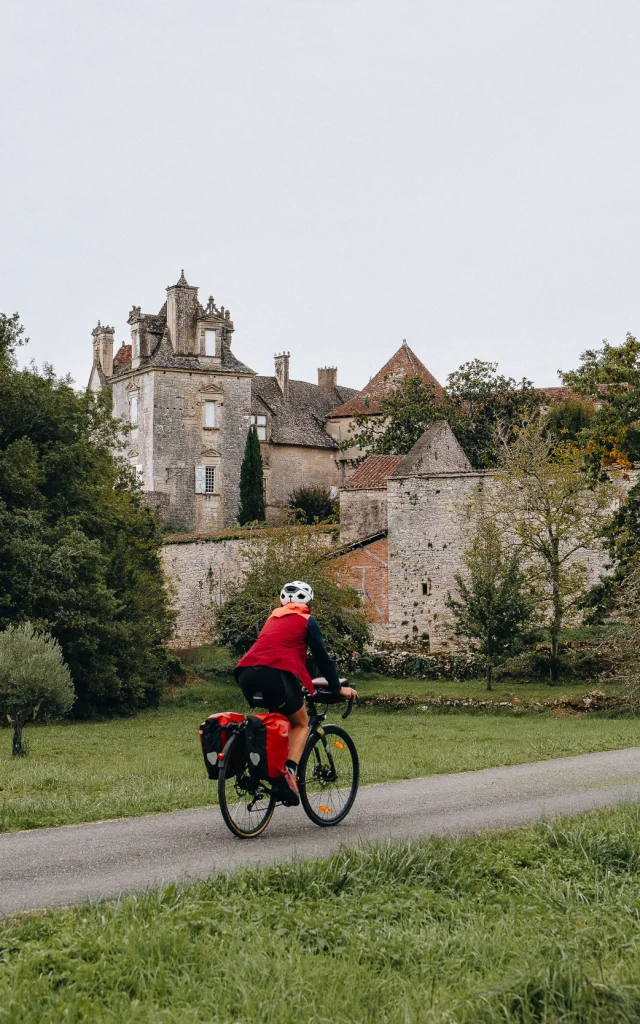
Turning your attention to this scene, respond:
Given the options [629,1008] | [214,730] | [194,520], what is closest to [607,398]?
[214,730]

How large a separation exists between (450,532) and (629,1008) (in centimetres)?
3932

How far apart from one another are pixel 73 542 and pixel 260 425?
48.9 metres

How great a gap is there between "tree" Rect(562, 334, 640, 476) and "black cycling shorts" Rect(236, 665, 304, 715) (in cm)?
2218

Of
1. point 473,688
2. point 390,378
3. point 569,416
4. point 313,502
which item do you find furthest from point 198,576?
point 390,378

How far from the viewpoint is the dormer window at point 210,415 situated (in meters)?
75.4

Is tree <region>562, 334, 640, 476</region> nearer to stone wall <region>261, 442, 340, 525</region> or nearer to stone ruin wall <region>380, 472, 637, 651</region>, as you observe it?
stone ruin wall <region>380, 472, 637, 651</region>

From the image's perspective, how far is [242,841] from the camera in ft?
28.5

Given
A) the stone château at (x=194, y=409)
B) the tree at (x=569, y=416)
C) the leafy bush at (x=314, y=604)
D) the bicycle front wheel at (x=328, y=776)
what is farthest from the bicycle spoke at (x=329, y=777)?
the stone château at (x=194, y=409)

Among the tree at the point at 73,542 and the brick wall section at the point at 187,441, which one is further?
the brick wall section at the point at 187,441

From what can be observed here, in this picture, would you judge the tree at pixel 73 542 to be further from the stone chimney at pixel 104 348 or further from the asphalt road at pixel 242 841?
the stone chimney at pixel 104 348

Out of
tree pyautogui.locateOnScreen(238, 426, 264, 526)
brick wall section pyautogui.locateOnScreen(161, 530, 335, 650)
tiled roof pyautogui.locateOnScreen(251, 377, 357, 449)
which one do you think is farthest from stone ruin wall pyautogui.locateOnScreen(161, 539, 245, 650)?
tiled roof pyautogui.locateOnScreen(251, 377, 357, 449)

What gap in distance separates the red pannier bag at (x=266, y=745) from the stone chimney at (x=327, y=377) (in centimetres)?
8141

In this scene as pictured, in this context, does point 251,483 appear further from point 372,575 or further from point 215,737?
point 215,737

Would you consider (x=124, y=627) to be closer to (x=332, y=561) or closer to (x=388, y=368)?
(x=332, y=561)
